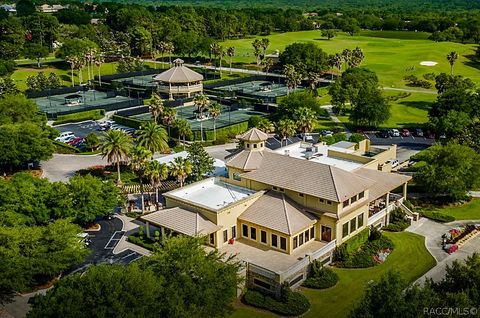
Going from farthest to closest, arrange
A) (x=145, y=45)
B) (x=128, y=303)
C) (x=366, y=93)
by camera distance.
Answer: (x=145, y=45) < (x=366, y=93) < (x=128, y=303)

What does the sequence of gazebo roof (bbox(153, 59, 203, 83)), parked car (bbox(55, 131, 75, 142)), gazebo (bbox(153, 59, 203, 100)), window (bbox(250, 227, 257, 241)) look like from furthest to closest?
gazebo (bbox(153, 59, 203, 100))
gazebo roof (bbox(153, 59, 203, 83))
parked car (bbox(55, 131, 75, 142))
window (bbox(250, 227, 257, 241))

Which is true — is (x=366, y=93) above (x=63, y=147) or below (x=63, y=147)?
above

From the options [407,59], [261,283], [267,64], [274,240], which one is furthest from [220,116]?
[407,59]

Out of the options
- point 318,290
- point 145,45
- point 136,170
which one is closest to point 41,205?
point 136,170

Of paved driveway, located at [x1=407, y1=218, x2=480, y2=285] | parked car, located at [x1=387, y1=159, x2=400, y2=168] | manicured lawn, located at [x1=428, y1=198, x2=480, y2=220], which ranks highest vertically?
parked car, located at [x1=387, y1=159, x2=400, y2=168]

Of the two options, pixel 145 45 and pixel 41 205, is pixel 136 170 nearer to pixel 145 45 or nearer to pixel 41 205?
pixel 41 205

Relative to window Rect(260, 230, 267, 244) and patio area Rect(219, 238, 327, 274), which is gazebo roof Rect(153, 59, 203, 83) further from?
window Rect(260, 230, 267, 244)

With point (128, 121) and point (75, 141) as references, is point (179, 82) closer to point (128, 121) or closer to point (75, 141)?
point (128, 121)

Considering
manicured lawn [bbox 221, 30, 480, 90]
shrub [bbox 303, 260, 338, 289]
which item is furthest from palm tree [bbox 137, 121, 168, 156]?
manicured lawn [bbox 221, 30, 480, 90]
